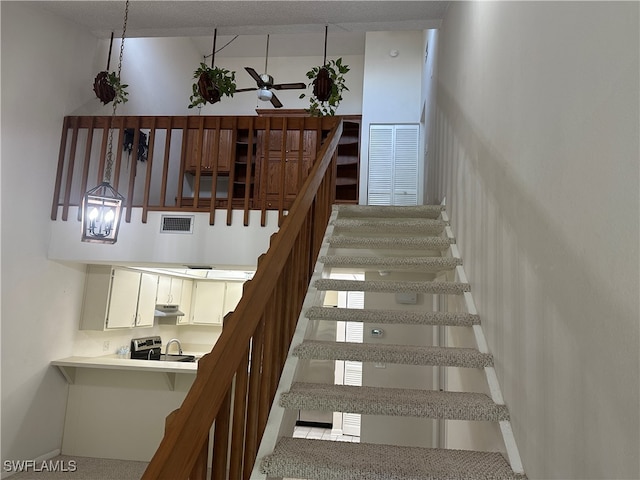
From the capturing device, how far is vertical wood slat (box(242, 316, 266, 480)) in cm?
156

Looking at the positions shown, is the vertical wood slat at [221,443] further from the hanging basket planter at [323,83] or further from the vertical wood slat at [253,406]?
the hanging basket planter at [323,83]

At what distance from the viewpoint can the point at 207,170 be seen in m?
7.04

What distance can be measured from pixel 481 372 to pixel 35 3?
441 cm

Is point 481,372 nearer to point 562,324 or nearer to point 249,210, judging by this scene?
point 562,324

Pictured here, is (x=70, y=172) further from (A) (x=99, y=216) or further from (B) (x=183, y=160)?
(A) (x=99, y=216)

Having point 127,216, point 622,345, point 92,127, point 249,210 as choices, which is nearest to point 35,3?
point 92,127

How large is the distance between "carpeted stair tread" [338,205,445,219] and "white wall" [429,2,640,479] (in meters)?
1.38

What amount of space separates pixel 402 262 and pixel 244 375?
169 cm

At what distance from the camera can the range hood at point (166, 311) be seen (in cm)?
600

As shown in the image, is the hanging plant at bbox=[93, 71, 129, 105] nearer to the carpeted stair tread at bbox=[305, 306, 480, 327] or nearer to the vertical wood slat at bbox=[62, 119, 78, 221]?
the vertical wood slat at bbox=[62, 119, 78, 221]

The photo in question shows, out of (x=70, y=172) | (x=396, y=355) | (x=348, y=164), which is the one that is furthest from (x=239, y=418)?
(x=348, y=164)

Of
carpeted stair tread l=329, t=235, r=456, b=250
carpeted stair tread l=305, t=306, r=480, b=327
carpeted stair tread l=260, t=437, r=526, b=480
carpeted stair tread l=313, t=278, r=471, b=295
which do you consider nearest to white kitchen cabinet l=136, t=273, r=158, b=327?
carpeted stair tread l=329, t=235, r=456, b=250

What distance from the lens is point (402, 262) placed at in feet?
9.70

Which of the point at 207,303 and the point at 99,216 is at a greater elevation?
the point at 99,216
